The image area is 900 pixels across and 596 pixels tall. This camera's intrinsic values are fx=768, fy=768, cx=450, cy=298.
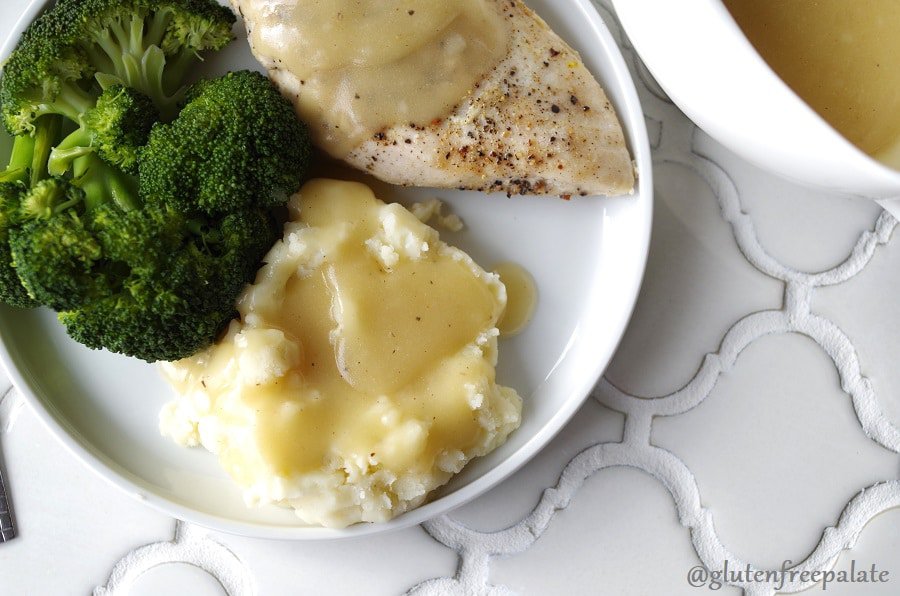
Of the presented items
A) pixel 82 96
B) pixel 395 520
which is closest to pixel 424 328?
pixel 395 520

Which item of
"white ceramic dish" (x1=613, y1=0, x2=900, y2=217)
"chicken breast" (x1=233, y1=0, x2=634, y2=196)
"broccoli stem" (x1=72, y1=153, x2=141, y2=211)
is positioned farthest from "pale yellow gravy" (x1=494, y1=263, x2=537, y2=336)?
"broccoli stem" (x1=72, y1=153, x2=141, y2=211)

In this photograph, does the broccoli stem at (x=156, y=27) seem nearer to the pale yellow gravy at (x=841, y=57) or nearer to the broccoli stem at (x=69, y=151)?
the broccoli stem at (x=69, y=151)

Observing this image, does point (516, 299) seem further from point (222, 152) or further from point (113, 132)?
point (113, 132)

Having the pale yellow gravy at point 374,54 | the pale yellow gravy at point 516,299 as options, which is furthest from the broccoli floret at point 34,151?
the pale yellow gravy at point 516,299

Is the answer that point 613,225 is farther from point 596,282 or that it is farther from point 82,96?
point 82,96

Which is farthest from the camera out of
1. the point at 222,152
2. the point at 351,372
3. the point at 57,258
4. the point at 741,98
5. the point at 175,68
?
the point at 175,68

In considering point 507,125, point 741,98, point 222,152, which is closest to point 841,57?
point 741,98

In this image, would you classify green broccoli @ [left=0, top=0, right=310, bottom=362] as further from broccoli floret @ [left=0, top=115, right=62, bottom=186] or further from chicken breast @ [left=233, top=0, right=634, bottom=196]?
chicken breast @ [left=233, top=0, right=634, bottom=196]
